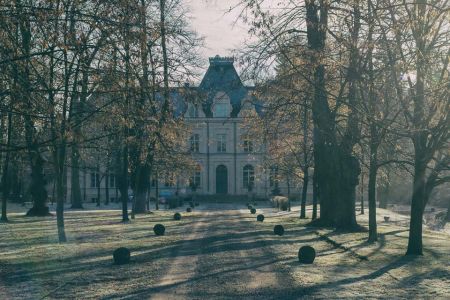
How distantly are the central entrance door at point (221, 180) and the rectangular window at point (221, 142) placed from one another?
237 cm

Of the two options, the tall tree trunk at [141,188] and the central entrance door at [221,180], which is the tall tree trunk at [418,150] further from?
the central entrance door at [221,180]

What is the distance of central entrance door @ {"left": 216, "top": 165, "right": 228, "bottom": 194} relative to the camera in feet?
265

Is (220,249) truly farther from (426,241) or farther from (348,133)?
Answer: (426,241)

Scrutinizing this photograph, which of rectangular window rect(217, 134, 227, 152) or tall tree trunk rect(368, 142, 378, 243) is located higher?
rectangular window rect(217, 134, 227, 152)

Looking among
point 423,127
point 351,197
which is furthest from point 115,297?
point 351,197

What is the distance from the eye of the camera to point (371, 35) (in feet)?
62.7

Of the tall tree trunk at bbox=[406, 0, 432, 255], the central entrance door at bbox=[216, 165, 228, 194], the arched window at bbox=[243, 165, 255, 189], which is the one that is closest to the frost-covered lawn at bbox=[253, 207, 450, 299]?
the tall tree trunk at bbox=[406, 0, 432, 255]

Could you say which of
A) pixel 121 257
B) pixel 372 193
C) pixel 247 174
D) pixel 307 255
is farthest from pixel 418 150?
pixel 247 174

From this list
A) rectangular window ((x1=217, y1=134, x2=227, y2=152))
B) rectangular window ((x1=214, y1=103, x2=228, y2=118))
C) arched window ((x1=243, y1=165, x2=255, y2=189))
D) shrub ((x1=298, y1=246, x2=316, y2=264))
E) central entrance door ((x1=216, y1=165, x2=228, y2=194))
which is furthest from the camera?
rectangular window ((x1=214, y1=103, x2=228, y2=118))

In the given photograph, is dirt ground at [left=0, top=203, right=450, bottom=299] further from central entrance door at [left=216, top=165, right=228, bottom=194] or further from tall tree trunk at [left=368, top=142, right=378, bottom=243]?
central entrance door at [left=216, top=165, right=228, bottom=194]

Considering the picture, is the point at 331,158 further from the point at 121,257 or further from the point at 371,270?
the point at 121,257

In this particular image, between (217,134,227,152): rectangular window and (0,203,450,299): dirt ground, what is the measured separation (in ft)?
181

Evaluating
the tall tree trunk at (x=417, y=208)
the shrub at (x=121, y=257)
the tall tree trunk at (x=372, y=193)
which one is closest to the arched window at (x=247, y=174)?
the tall tree trunk at (x=372, y=193)

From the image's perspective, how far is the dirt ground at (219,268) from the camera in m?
12.3
